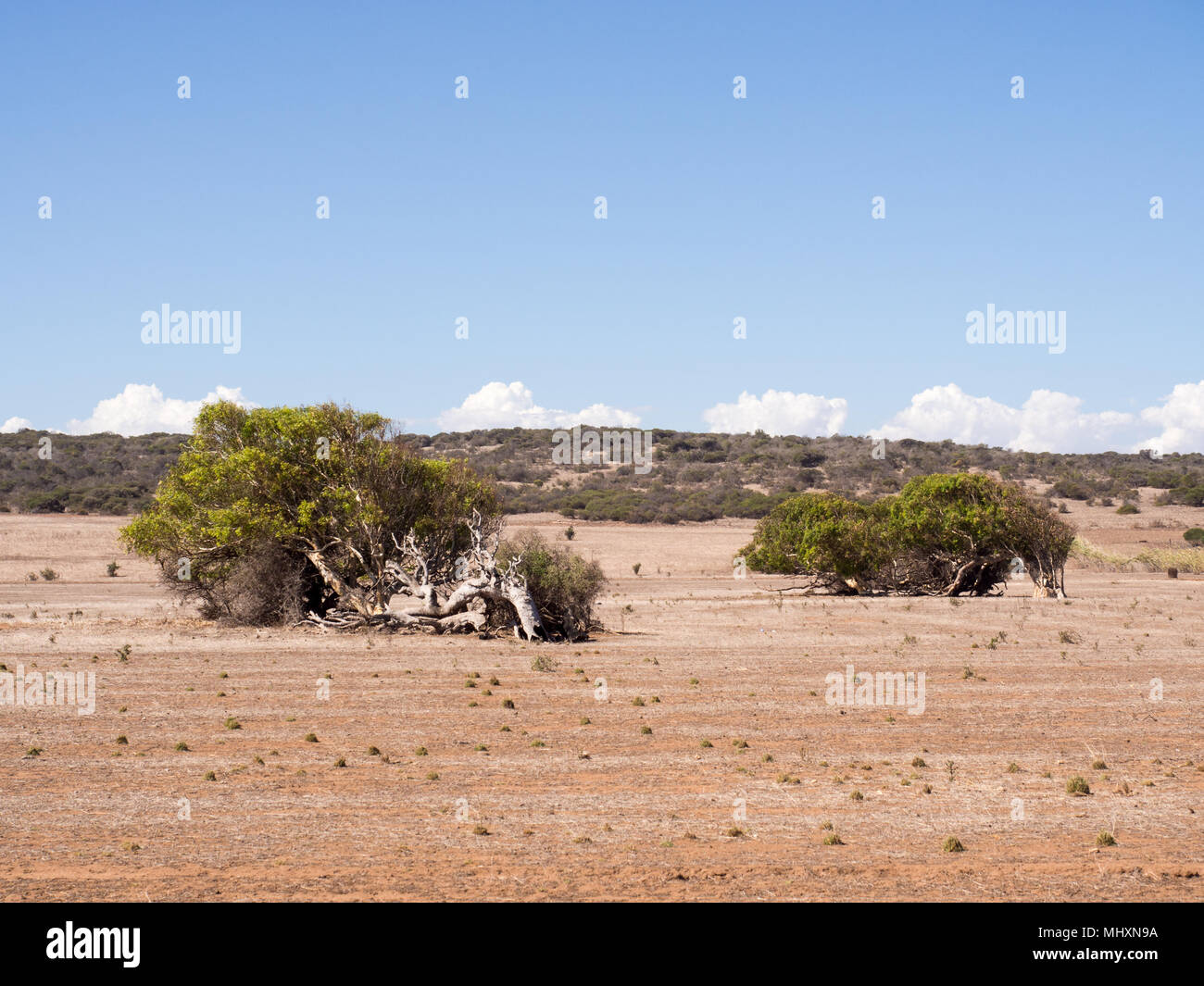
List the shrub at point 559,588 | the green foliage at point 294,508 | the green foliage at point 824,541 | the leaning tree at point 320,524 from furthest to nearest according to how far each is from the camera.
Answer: the green foliage at point 824,541 → the green foliage at point 294,508 → the leaning tree at point 320,524 → the shrub at point 559,588

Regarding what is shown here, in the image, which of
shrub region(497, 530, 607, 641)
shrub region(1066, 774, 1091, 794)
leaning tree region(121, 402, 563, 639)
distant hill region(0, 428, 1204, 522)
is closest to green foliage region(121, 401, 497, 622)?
leaning tree region(121, 402, 563, 639)

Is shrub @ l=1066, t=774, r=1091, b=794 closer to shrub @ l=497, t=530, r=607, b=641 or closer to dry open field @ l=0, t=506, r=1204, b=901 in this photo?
dry open field @ l=0, t=506, r=1204, b=901

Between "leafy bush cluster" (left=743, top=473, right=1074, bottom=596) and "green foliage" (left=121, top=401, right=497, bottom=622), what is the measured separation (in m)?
16.9

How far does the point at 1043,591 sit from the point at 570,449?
3263 inches

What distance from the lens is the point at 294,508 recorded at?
1167 inches

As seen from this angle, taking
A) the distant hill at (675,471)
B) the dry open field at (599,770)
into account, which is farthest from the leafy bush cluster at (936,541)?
the distant hill at (675,471)

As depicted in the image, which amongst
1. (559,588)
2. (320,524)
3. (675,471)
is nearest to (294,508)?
(320,524)

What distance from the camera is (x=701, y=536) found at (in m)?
71.8

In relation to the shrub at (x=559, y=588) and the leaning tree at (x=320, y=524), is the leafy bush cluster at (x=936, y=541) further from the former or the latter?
the leaning tree at (x=320, y=524)

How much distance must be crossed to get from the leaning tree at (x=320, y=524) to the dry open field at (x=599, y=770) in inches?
79.0

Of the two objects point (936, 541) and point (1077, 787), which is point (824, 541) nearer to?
point (936, 541)

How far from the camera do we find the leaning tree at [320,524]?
2873 cm

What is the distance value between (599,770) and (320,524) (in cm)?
1797
